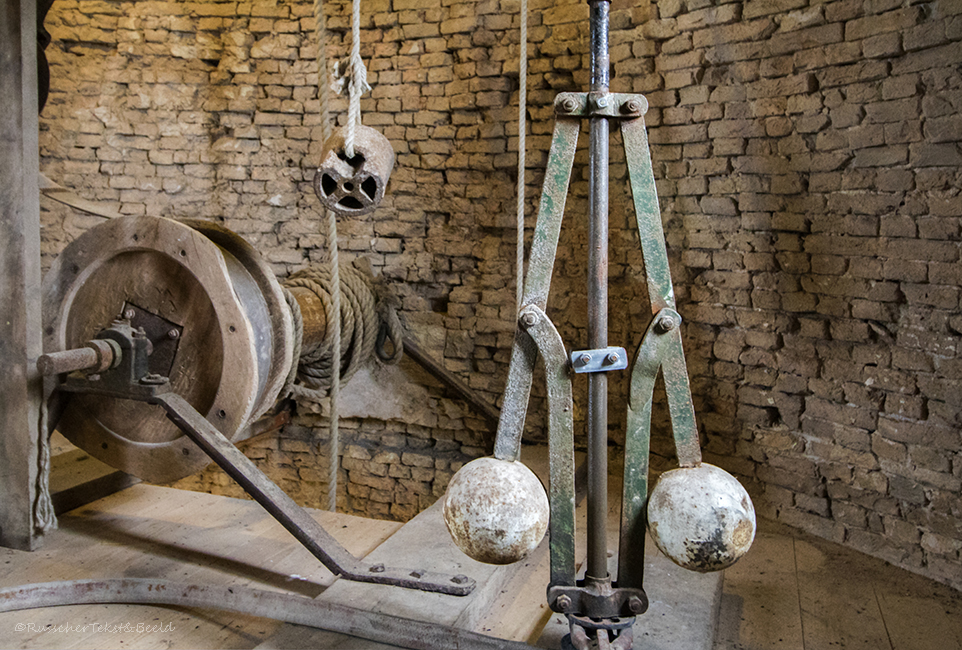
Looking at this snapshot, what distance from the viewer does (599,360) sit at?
1575mm

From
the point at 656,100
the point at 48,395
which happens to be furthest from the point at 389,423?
the point at 656,100

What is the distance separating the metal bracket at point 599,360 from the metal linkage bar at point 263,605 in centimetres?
75

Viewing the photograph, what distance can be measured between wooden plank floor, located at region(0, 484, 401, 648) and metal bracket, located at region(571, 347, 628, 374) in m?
1.31

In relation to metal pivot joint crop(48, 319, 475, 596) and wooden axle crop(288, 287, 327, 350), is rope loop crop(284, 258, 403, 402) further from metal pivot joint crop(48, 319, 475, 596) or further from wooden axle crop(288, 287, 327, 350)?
metal pivot joint crop(48, 319, 475, 596)

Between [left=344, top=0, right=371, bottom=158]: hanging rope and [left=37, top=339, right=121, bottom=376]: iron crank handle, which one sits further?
[left=37, top=339, right=121, bottom=376]: iron crank handle

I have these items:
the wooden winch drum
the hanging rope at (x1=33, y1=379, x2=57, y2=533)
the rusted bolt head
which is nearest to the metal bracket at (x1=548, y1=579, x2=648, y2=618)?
the rusted bolt head

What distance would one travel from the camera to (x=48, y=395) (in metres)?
2.46

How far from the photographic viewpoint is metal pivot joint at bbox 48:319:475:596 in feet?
7.17

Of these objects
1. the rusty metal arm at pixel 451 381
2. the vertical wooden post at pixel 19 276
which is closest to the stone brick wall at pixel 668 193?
the rusty metal arm at pixel 451 381

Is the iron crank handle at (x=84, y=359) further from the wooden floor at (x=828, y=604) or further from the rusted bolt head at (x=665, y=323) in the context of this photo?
the wooden floor at (x=828, y=604)

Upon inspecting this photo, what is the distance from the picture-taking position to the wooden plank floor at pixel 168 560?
2072 mm

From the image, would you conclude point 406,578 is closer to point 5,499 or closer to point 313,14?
point 5,499

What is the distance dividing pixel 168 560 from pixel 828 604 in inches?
93.9

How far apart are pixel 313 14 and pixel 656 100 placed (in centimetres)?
217
